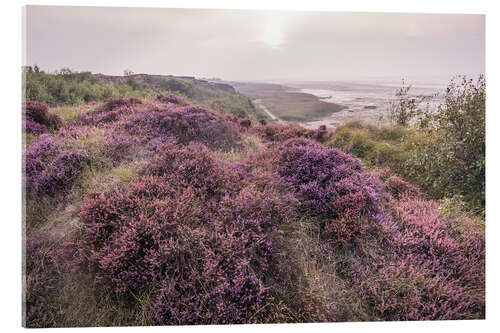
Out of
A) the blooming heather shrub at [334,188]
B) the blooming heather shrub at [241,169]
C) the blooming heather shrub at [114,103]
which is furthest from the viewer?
the blooming heather shrub at [114,103]

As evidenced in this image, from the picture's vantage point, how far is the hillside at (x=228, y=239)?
2451 mm

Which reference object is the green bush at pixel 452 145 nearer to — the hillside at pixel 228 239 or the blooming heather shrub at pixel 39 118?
the hillside at pixel 228 239

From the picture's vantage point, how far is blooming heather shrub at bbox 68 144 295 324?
2398 millimetres

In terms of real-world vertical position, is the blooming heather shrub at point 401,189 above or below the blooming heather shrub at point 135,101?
below

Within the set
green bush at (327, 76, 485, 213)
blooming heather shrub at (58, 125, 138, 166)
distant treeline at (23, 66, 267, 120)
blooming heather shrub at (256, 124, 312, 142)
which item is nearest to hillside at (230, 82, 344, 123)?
blooming heather shrub at (256, 124, 312, 142)

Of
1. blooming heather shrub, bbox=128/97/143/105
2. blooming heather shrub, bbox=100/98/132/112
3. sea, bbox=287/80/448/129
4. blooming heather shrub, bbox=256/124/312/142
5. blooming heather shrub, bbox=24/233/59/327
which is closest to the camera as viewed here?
blooming heather shrub, bbox=24/233/59/327

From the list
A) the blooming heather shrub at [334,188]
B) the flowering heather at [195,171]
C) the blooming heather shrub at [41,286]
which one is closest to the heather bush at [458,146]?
the blooming heather shrub at [334,188]

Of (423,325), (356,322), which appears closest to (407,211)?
(423,325)

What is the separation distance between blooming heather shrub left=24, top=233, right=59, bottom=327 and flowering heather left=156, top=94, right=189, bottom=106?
10.1 feet

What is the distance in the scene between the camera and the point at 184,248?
8.21 feet

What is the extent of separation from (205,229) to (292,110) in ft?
10.4

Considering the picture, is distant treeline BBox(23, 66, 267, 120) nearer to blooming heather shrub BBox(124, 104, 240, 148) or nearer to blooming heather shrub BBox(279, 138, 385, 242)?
blooming heather shrub BBox(124, 104, 240, 148)

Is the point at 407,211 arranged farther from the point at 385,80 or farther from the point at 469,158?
the point at 385,80

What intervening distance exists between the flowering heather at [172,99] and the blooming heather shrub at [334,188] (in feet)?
7.79
